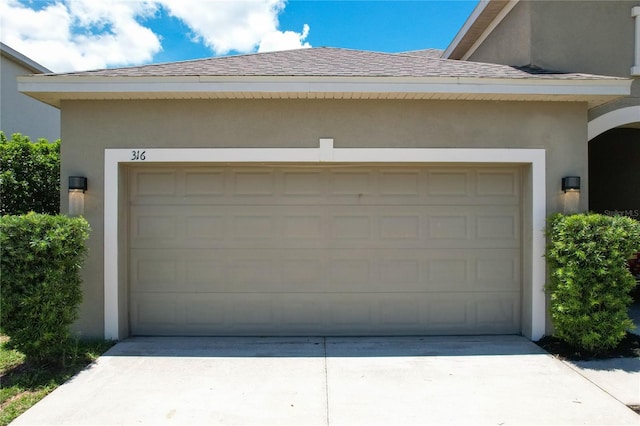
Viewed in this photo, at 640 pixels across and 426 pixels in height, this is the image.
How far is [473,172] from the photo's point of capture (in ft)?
18.1

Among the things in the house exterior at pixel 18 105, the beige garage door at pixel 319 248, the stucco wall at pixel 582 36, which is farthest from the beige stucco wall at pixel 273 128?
the house exterior at pixel 18 105

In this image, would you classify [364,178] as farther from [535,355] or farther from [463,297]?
[535,355]

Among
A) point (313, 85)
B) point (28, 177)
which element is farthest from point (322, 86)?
point (28, 177)

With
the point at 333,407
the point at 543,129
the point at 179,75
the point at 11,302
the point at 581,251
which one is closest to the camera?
the point at 333,407

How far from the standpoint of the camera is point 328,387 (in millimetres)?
3965

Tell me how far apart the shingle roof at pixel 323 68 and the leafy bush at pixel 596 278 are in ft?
6.27

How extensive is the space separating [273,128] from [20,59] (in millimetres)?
9464

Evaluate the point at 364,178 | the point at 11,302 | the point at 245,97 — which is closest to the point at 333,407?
the point at 364,178

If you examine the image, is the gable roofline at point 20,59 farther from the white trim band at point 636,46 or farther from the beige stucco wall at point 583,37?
the white trim band at point 636,46

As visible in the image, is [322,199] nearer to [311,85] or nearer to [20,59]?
[311,85]

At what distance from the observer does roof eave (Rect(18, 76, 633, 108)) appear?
4910 mm

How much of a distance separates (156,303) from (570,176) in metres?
5.77

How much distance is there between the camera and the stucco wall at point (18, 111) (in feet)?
32.7

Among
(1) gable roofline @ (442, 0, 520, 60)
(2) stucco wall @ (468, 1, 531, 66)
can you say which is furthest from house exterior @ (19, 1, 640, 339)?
(1) gable roofline @ (442, 0, 520, 60)
